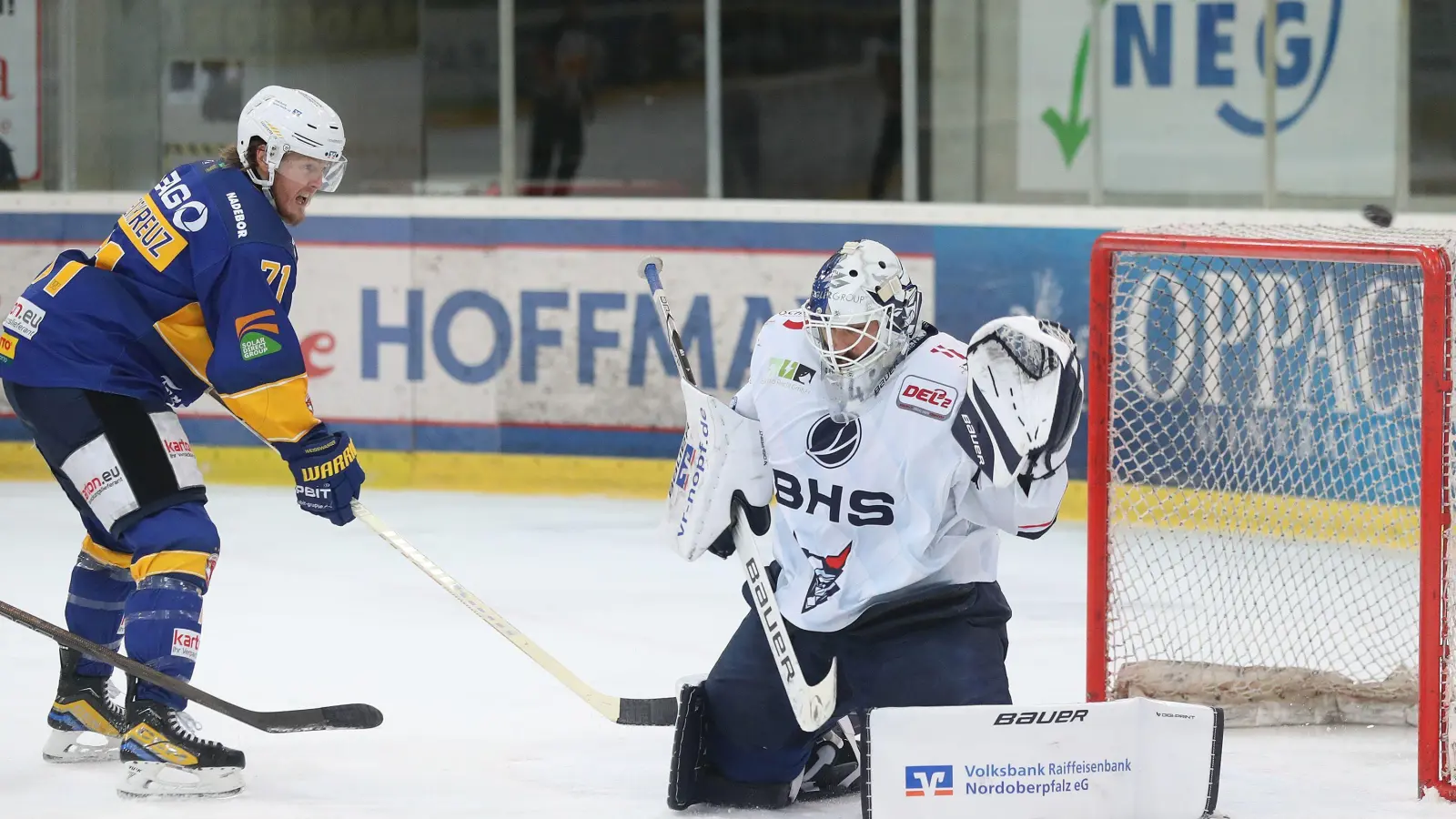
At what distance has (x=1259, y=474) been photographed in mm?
5008

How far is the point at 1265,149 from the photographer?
6031 mm

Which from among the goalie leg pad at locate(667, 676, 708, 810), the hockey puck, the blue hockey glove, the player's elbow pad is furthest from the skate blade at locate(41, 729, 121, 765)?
the hockey puck

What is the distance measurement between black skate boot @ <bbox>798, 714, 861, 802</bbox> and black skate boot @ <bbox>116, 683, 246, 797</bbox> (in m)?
0.94

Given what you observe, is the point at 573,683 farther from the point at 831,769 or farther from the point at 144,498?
the point at 144,498

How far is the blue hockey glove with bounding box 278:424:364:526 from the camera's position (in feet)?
10.7

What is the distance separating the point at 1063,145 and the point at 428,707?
124 inches

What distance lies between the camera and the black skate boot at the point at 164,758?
3.21 metres

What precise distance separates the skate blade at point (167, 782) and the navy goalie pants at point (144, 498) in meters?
0.11

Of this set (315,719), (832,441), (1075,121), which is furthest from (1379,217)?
(315,719)

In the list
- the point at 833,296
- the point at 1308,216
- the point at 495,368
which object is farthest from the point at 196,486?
the point at 1308,216

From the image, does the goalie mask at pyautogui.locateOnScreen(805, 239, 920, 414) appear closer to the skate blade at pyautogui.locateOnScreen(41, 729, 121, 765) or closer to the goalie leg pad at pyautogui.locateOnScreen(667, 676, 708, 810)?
the goalie leg pad at pyautogui.locateOnScreen(667, 676, 708, 810)

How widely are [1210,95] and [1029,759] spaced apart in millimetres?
3641

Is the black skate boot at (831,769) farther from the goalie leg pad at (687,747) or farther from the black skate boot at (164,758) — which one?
the black skate boot at (164,758)

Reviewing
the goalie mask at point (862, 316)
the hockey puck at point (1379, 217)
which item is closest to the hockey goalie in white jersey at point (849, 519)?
the goalie mask at point (862, 316)
